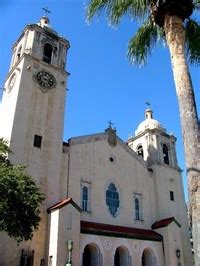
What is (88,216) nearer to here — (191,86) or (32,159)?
(32,159)

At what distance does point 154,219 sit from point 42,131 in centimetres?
1233

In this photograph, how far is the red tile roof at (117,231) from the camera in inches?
903

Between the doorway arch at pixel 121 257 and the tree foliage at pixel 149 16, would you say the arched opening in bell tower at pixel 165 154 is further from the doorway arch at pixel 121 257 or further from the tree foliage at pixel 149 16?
the tree foliage at pixel 149 16

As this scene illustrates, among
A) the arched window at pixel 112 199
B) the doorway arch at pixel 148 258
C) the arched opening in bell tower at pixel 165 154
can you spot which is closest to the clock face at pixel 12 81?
the arched window at pixel 112 199

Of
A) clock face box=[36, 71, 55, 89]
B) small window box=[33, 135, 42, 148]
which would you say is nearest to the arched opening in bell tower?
clock face box=[36, 71, 55, 89]

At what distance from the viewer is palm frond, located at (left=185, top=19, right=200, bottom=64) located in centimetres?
1164

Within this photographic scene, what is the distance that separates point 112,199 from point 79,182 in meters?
3.35

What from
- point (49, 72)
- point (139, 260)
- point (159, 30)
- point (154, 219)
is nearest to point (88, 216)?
point (139, 260)

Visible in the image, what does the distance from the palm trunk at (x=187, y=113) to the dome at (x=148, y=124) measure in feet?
78.8

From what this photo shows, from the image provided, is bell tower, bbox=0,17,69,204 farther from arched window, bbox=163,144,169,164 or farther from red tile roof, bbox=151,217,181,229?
arched window, bbox=163,144,169,164

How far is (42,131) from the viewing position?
84.2ft

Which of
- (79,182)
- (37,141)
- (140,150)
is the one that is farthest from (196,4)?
(140,150)

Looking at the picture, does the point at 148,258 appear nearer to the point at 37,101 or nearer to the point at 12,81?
the point at 37,101

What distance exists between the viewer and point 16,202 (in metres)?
17.3
